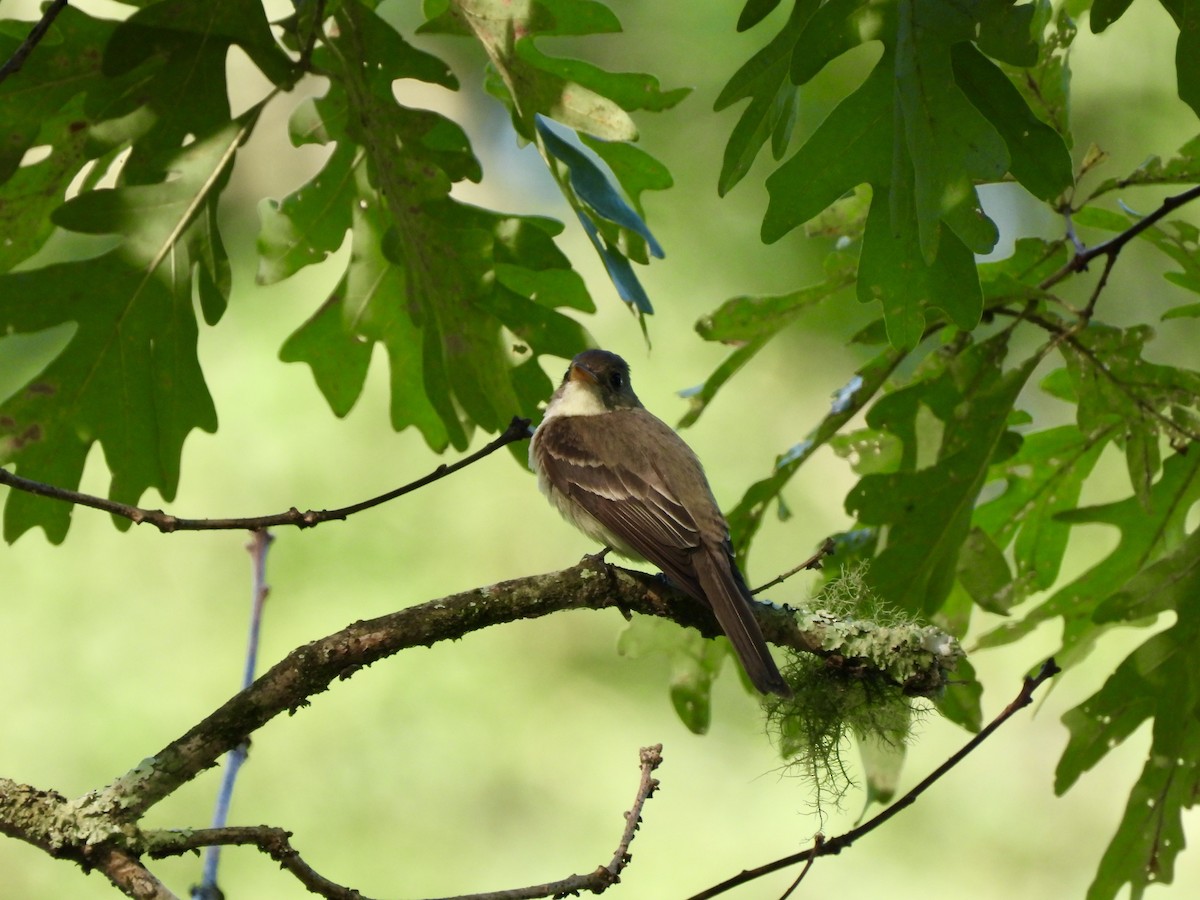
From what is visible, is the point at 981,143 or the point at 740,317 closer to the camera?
the point at 981,143

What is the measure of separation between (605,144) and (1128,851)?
259 centimetres

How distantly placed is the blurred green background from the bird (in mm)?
1914

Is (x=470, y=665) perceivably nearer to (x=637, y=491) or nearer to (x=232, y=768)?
(x=637, y=491)

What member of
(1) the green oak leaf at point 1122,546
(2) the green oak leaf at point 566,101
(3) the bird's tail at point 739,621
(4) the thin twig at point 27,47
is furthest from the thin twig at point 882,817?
(4) the thin twig at point 27,47

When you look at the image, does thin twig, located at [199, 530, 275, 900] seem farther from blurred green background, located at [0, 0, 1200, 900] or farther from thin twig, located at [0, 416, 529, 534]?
blurred green background, located at [0, 0, 1200, 900]

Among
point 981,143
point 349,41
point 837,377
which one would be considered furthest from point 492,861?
point 981,143

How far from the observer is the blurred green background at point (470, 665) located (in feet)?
21.8

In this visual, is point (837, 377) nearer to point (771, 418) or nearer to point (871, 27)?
point (771, 418)

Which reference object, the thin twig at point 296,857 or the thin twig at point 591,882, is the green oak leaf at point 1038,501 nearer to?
the thin twig at point 591,882

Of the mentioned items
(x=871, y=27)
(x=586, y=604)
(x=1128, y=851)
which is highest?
(x=871, y=27)

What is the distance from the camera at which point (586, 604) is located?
2961 millimetres

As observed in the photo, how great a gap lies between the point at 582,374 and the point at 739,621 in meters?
1.67

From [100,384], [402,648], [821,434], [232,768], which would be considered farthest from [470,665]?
[402,648]

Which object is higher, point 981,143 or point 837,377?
point 837,377
